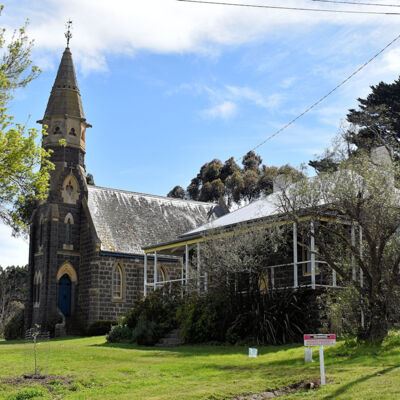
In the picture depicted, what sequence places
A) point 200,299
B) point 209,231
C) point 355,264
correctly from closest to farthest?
point 355,264, point 200,299, point 209,231

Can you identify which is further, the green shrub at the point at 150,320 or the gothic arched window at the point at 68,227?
the gothic arched window at the point at 68,227

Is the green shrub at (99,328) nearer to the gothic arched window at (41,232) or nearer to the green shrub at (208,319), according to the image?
the gothic arched window at (41,232)

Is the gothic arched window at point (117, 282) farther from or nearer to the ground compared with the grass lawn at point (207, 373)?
farther from the ground

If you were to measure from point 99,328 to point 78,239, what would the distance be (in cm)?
596

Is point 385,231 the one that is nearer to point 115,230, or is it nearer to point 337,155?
point 337,155

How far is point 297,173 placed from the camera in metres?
18.3

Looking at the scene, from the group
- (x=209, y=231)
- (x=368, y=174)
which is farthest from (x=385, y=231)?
(x=209, y=231)

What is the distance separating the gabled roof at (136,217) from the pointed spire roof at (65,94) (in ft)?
15.8

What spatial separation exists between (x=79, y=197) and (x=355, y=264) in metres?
21.6

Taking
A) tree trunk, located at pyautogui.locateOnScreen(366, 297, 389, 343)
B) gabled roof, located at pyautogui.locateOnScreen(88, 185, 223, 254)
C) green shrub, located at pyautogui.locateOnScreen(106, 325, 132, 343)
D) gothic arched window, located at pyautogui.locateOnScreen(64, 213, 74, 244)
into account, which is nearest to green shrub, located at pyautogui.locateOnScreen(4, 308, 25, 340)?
gothic arched window, located at pyautogui.locateOnScreen(64, 213, 74, 244)

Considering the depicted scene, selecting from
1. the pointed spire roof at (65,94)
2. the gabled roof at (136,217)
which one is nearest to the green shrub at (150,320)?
the gabled roof at (136,217)

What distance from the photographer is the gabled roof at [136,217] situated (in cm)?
3509

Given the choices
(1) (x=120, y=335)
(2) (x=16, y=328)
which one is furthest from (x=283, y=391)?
→ (2) (x=16, y=328)

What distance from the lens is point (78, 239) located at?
35.4 metres
